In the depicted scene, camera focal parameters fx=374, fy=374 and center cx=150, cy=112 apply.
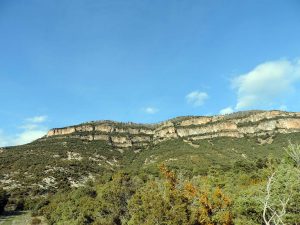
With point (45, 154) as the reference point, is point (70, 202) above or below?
below

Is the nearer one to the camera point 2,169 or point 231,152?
point 2,169

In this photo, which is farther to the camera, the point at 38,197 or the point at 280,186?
the point at 38,197

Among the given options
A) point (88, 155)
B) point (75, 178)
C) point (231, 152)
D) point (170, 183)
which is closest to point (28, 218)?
point (75, 178)

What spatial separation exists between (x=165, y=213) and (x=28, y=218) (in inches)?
2447

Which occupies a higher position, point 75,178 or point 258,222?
point 75,178

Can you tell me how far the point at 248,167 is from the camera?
106312mm

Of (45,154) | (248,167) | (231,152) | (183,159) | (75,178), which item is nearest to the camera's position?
(248,167)

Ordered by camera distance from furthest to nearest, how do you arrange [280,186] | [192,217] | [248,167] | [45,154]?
[45,154]
[248,167]
[280,186]
[192,217]

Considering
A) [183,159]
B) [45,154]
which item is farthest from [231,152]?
[45,154]

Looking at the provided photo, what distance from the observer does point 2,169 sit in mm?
138125

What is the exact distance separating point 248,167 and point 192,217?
7964 centimetres

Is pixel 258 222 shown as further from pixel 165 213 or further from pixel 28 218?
pixel 28 218

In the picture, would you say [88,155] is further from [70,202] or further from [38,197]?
[70,202]

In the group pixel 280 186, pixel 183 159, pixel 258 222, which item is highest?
pixel 183 159
